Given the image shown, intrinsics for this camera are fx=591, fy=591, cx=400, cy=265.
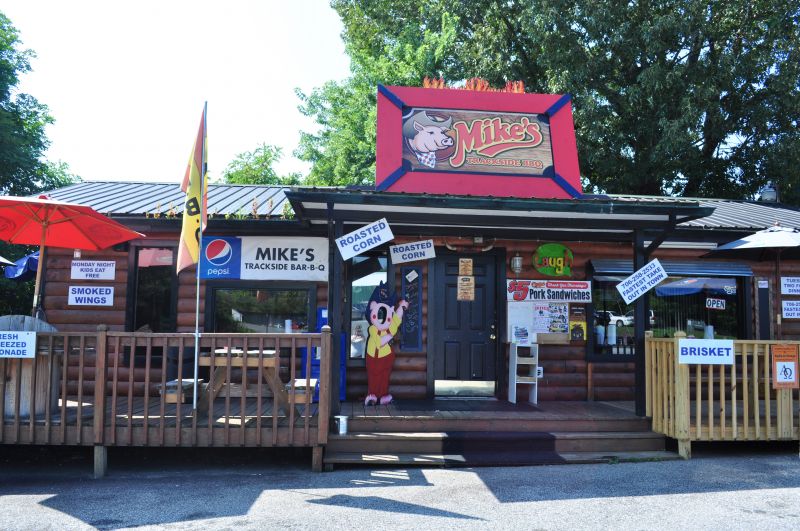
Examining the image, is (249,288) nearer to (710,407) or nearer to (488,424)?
(488,424)

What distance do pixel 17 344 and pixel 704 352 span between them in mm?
7217

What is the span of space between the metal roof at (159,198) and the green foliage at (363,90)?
474 inches

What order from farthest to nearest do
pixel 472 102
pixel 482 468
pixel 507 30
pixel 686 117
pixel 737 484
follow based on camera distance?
1. pixel 507 30
2. pixel 686 117
3. pixel 472 102
4. pixel 482 468
5. pixel 737 484

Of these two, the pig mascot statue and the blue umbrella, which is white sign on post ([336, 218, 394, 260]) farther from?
the blue umbrella

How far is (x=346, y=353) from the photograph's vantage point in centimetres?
813

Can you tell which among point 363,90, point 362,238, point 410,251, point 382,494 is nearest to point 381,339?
point 410,251

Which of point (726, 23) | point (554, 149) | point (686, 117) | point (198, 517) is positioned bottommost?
point (198, 517)

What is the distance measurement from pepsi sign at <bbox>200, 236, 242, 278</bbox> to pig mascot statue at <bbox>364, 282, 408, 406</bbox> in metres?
2.11

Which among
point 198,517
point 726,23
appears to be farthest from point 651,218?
point 726,23

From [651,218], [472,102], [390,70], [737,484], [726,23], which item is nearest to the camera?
[737,484]

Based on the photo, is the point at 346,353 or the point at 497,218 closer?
the point at 497,218

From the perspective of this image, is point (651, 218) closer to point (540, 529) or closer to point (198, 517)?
point (540, 529)

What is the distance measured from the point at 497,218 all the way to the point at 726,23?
1427 centimetres

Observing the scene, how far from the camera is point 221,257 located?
27.4 ft
